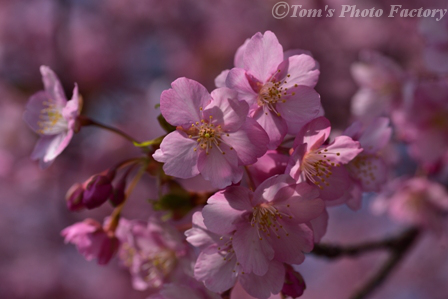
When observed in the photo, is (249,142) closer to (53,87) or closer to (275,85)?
(275,85)

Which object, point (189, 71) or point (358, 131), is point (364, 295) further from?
point (189, 71)

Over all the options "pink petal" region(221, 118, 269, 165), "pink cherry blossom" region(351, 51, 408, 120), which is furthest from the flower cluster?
"pink cherry blossom" region(351, 51, 408, 120)

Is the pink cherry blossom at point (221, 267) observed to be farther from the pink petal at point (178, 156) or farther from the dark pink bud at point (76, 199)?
the dark pink bud at point (76, 199)

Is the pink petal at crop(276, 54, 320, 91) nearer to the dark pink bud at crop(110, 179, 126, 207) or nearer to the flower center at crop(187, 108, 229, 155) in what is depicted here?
the flower center at crop(187, 108, 229, 155)

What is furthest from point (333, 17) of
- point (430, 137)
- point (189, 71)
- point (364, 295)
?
point (364, 295)

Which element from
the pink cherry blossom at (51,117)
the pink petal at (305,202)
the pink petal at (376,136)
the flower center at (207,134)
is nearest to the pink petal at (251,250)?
the pink petal at (305,202)

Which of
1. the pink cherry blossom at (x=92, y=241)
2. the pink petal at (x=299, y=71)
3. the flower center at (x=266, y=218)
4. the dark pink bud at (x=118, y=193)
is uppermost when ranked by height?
the pink petal at (x=299, y=71)

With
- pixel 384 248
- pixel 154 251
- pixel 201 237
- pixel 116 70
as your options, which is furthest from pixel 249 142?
pixel 116 70
